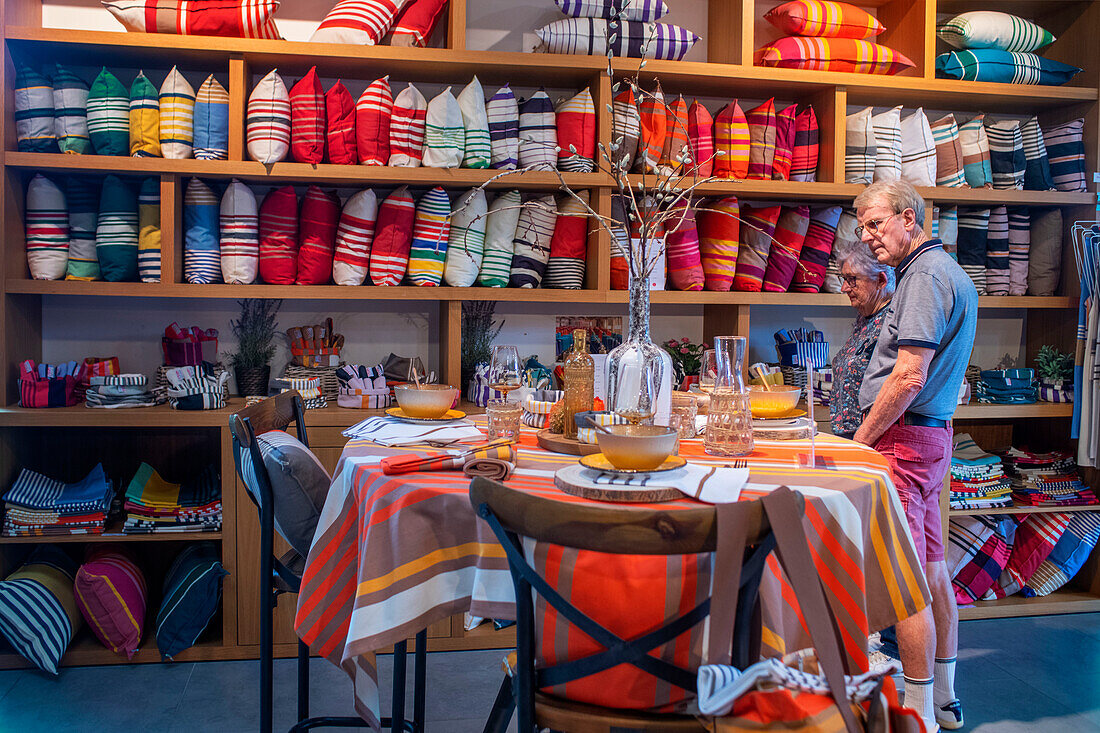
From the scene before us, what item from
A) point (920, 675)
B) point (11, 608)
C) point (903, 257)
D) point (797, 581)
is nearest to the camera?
point (797, 581)

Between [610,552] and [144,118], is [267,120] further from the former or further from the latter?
[610,552]

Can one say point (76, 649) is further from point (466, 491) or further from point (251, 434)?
point (466, 491)

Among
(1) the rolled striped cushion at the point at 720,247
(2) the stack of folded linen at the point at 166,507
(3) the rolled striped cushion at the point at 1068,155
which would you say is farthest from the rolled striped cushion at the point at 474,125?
(3) the rolled striped cushion at the point at 1068,155

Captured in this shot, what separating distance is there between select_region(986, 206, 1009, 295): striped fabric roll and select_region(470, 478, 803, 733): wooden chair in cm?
317

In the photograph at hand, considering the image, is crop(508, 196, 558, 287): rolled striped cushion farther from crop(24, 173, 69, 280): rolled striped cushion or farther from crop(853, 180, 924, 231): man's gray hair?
crop(24, 173, 69, 280): rolled striped cushion

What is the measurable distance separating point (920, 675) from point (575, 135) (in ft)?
7.45

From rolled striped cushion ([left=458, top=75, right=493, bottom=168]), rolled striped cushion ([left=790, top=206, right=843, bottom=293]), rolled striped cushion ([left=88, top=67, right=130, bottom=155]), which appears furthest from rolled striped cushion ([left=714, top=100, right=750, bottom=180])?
rolled striped cushion ([left=88, top=67, right=130, bottom=155])

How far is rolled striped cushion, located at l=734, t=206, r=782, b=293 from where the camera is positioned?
11.7 ft

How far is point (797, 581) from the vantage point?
1140 mm

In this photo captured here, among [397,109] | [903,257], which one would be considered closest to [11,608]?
[397,109]

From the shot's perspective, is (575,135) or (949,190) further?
(949,190)

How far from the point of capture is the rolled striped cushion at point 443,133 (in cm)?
324

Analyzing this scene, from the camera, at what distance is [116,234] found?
10.4 feet

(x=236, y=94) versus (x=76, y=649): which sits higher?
(x=236, y=94)
